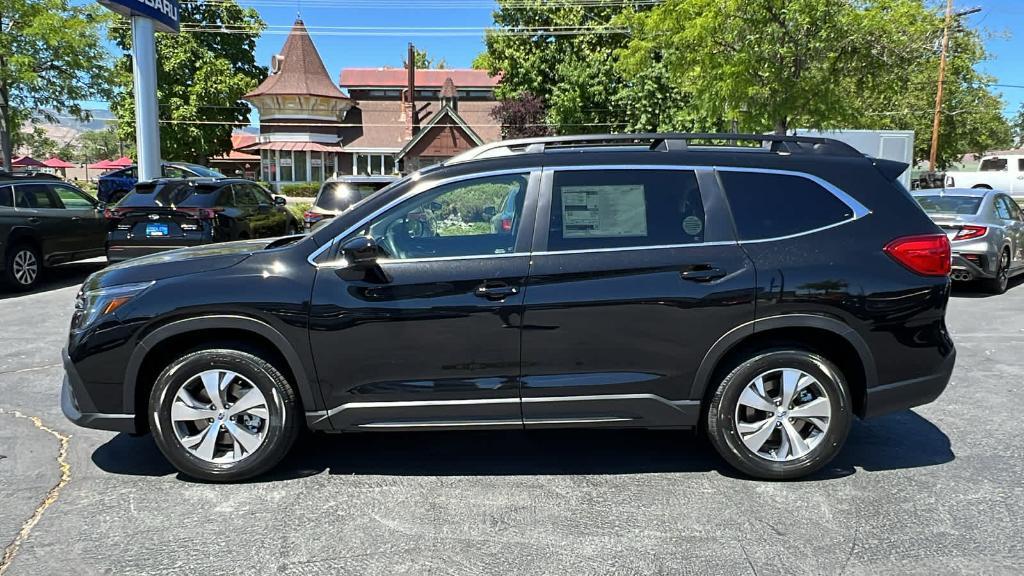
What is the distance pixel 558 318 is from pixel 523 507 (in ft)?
3.25

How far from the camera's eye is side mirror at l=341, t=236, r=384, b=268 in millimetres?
3734

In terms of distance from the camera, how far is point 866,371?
12.9 feet

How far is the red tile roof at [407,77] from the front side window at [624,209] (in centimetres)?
4538

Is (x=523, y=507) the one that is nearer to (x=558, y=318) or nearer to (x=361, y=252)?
(x=558, y=318)

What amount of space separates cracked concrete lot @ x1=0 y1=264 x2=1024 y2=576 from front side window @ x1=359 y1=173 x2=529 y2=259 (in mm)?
1297

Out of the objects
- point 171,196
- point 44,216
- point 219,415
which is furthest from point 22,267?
point 219,415

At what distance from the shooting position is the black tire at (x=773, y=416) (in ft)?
12.8

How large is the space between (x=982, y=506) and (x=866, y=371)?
858mm

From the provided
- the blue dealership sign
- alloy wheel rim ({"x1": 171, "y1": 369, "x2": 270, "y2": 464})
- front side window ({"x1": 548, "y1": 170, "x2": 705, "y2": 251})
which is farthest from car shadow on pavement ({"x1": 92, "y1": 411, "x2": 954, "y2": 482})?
the blue dealership sign

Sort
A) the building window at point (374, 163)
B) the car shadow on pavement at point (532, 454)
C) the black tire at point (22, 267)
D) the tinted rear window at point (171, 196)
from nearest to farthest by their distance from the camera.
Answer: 1. the car shadow on pavement at point (532, 454)
2. the black tire at point (22, 267)
3. the tinted rear window at point (171, 196)
4. the building window at point (374, 163)

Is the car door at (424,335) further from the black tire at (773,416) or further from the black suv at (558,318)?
the black tire at (773,416)

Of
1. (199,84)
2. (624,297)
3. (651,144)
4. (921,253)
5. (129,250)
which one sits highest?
(199,84)

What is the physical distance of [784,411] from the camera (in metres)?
3.94

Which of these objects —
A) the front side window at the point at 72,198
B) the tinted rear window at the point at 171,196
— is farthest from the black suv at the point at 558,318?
the front side window at the point at 72,198
